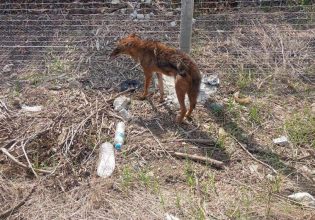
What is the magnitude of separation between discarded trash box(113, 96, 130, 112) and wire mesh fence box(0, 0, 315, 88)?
0.56 m

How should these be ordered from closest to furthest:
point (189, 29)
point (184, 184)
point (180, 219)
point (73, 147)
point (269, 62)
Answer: point (180, 219) < point (184, 184) < point (73, 147) < point (189, 29) < point (269, 62)

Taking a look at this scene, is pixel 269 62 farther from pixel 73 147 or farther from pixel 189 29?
pixel 73 147

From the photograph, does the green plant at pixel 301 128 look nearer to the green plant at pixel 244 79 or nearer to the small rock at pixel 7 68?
the green plant at pixel 244 79

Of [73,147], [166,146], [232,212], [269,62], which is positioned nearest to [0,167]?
[73,147]

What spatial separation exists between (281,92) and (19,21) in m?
3.94

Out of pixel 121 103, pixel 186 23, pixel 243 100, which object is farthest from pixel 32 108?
pixel 243 100

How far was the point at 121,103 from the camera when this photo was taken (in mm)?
4883

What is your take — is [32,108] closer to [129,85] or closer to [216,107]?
[129,85]

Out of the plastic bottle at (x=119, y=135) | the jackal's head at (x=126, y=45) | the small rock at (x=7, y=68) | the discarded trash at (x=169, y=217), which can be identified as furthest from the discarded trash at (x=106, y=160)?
the small rock at (x=7, y=68)

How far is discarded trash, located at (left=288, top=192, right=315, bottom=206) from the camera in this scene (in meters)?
3.67

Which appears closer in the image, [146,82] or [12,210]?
[12,210]

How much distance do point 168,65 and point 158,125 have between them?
2.18 ft

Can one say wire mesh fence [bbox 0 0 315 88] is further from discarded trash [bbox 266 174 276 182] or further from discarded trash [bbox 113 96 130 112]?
discarded trash [bbox 266 174 276 182]

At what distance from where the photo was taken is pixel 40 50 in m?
5.96
